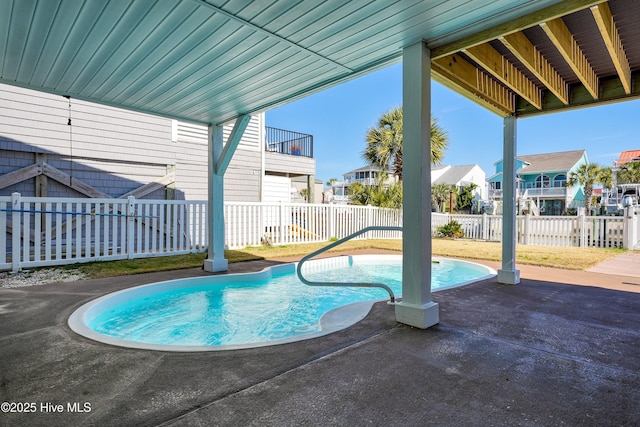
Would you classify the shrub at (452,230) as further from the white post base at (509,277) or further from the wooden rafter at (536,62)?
the wooden rafter at (536,62)

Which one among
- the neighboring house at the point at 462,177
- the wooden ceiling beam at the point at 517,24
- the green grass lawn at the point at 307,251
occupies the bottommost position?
the green grass lawn at the point at 307,251

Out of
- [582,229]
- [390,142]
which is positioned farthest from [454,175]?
[582,229]

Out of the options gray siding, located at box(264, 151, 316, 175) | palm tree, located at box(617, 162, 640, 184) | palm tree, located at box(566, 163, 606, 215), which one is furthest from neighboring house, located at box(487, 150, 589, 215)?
gray siding, located at box(264, 151, 316, 175)

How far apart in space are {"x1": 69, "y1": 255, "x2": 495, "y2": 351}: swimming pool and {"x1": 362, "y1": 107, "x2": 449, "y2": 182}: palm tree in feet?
27.1

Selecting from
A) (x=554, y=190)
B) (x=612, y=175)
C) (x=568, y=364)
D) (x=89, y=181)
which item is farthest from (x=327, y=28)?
(x=612, y=175)

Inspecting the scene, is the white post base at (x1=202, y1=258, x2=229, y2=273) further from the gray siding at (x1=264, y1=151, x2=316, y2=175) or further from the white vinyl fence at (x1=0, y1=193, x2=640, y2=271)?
the gray siding at (x1=264, y1=151, x2=316, y2=175)

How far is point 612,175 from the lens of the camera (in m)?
25.5

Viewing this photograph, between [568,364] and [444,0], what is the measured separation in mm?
2705

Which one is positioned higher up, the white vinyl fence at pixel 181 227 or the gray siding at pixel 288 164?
the gray siding at pixel 288 164

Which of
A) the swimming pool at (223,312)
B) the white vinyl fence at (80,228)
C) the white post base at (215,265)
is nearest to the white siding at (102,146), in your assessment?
the white vinyl fence at (80,228)

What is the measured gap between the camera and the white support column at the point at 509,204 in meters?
4.92

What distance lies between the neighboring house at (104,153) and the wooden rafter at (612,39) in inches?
350

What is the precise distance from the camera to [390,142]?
14695mm

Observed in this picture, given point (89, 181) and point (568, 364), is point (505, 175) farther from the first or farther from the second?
point (89, 181)
